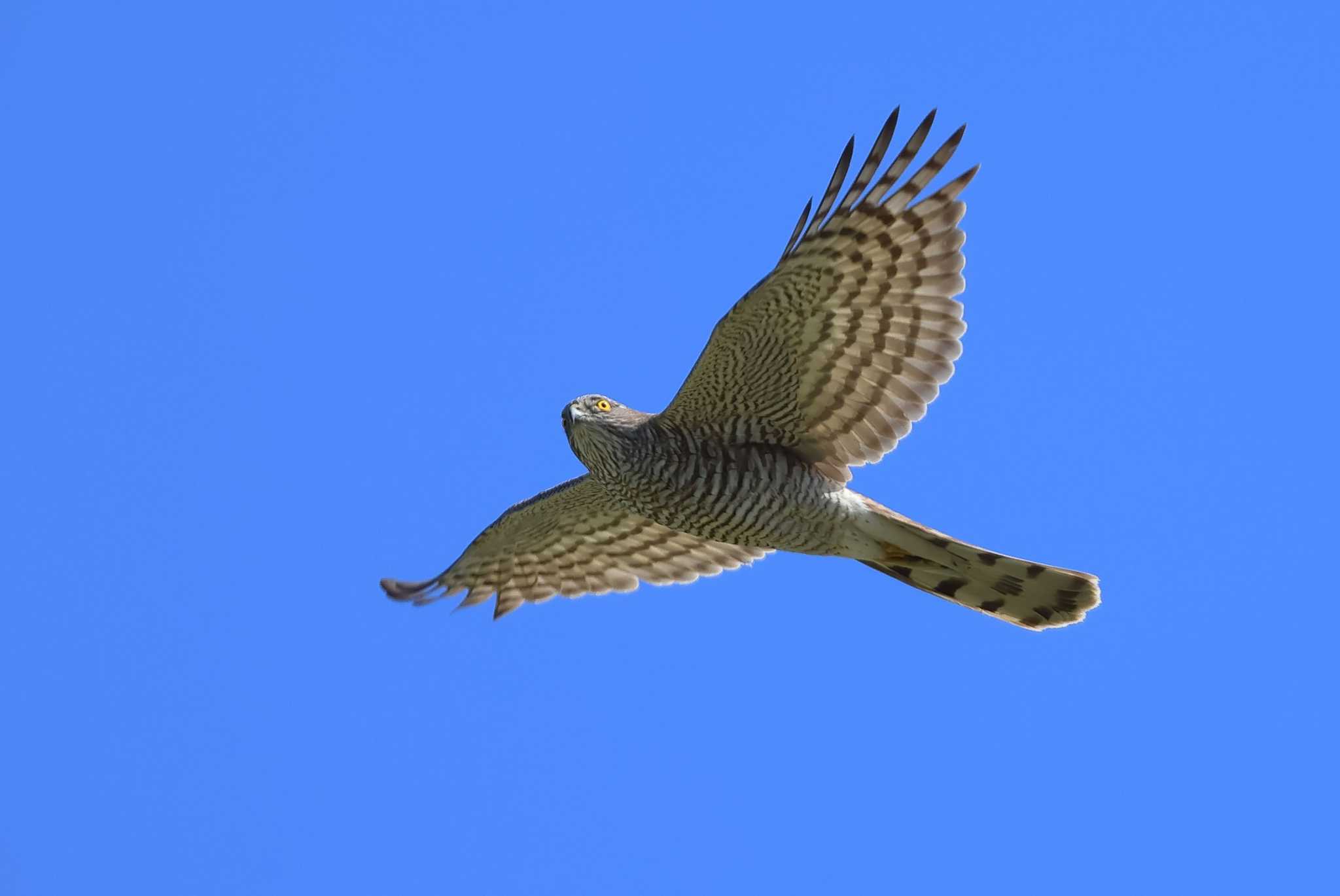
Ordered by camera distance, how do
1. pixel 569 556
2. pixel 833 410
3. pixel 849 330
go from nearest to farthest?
1. pixel 849 330
2. pixel 833 410
3. pixel 569 556

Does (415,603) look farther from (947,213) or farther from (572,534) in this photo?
(947,213)

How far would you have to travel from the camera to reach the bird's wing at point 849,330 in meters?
8.62

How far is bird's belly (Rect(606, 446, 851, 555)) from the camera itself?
9.20 meters

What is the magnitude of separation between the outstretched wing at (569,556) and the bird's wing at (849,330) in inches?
55.3

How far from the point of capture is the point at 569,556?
35.8 ft

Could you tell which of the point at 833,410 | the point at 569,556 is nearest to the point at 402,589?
the point at 569,556

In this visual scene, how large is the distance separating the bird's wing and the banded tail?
0.49 metres

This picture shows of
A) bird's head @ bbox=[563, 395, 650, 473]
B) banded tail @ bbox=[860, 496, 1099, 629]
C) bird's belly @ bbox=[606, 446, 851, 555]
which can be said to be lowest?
banded tail @ bbox=[860, 496, 1099, 629]

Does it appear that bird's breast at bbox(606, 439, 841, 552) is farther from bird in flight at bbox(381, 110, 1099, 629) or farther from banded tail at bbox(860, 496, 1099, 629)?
banded tail at bbox(860, 496, 1099, 629)

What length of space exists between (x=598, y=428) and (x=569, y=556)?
6.18 ft

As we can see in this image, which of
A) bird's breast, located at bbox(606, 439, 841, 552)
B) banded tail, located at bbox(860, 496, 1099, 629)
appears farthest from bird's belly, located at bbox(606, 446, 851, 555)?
banded tail, located at bbox(860, 496, 1099, 629)

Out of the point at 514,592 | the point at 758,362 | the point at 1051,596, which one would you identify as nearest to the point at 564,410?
the point at 758,362

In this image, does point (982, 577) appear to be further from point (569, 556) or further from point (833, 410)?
point (569, 556)

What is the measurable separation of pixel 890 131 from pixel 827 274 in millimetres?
814
